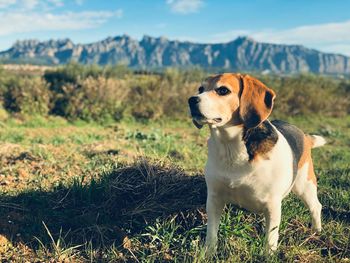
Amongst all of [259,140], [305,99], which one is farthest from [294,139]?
[305,99]

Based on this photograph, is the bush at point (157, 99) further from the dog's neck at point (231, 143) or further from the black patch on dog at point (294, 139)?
the dog's neck at point (231, 143)

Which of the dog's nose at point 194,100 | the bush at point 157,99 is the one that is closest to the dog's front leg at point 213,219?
the dog's nose at point 194,100

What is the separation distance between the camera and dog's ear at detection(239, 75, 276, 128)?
3324 mm

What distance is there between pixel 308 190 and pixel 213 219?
1.09 meters

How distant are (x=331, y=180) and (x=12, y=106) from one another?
37.3 ft

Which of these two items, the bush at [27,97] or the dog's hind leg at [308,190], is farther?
the bush at [27,97]

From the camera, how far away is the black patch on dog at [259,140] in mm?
3383

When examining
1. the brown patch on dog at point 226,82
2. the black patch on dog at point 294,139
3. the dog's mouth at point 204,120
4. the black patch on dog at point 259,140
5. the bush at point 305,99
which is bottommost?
the bush at point 305,99

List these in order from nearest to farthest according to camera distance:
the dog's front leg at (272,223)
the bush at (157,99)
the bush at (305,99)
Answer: the dog's front leg at (272,223), the bush at (157,99), the bush at (305,99)

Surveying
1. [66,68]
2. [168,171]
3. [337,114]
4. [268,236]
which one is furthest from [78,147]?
[337,114]

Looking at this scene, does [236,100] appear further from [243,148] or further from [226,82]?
[243,148]

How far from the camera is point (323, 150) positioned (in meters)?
10.5

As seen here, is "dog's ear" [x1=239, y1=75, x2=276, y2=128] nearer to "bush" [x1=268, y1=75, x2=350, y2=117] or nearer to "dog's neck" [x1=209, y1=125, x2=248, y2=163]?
"dog's neck" [x1=209, y1=125, x2=248, y2=163]

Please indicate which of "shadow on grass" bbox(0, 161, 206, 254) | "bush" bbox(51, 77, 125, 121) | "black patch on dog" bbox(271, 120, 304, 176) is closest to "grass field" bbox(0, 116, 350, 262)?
"shadow on grass" bbox(0, 161, 206, 254)
